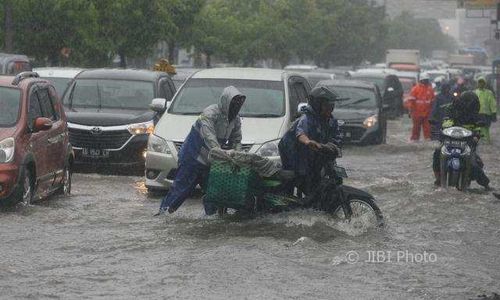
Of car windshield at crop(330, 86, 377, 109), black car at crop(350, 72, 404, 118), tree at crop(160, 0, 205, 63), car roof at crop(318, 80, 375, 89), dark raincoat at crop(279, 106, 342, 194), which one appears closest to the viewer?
dark raincoat at crop(279, 106, 342, 194)

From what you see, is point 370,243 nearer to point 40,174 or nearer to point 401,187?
point 40,174

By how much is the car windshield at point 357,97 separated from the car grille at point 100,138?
11.4m

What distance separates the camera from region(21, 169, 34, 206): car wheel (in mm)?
14323

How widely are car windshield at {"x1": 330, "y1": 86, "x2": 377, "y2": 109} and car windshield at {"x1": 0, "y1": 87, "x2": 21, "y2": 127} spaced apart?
52.1 ft

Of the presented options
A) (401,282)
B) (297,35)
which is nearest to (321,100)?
(401,282)

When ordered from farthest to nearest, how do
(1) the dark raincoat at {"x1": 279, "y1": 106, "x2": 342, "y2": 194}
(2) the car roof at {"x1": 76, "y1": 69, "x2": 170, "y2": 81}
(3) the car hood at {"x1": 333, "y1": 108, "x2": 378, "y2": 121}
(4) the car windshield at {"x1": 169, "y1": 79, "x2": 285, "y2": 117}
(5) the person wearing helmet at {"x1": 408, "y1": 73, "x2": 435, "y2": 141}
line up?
(5) the person wearing helmet at {"x1": 408, "y1": 73, "x2": 435, "y2": 141}
(3) the car hood at {"x1": 333, "y1": 108, "x2": 378, "y2": 121}
(2) the car roof at {"x1": 76, "y1": 69, "x2": 170, "y2": 81}
(4) the car windshield at {"x1": 169, "y1": 79, "x2": 285, "y2": 117}
(1) the dark raincoat at {"x1": 279, "y1": 106, "x2": 342, "y2": 194}

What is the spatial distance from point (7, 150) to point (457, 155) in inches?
257

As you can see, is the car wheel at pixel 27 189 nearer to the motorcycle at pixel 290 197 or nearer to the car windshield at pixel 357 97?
the motorcycle at pixel 290 197

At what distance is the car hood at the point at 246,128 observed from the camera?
1648 centimetres

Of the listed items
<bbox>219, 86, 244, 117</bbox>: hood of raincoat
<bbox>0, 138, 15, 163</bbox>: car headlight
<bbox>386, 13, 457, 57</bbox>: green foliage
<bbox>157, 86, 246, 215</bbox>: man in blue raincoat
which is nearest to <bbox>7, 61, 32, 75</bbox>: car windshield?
<bbox>0, 138, 15, 163</bbox>: car headlight

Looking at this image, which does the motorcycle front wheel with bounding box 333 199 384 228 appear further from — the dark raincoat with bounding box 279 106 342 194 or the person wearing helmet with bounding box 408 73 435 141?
the person wearing helmet with bounding box 408 73 435 141

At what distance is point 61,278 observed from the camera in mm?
10070

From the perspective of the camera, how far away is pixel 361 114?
29.8m

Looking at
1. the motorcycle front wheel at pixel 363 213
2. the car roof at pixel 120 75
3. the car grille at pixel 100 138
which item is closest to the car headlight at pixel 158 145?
the car grille at pixel 100 138
